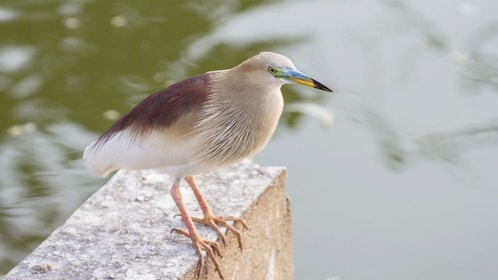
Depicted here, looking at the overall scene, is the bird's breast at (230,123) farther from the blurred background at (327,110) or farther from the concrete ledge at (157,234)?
the blurred background at (327,110)

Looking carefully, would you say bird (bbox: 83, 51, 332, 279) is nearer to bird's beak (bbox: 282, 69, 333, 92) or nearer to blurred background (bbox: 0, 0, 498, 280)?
bird's beak (bbox: 282, 69, 333, 92)

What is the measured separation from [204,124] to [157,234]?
50 cm

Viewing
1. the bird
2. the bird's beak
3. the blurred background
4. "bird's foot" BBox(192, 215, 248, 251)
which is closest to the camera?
the bird's beak

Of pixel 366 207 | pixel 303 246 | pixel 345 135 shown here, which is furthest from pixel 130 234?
pixel 345 135

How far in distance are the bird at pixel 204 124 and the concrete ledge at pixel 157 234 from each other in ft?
0.43

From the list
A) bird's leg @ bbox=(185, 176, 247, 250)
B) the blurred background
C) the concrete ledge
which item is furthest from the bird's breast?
the blurred background

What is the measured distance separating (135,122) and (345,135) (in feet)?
8.70

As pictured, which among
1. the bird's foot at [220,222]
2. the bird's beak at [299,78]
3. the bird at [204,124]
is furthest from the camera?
the bird's foot at [220,222]

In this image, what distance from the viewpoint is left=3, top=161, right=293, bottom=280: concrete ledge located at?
329cm

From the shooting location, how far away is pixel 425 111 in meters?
6.04

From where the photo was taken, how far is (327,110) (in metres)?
6.02

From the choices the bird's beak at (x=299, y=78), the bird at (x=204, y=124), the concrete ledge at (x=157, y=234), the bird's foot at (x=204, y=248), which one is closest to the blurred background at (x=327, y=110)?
the concrete ledge at (x=157, y=234)

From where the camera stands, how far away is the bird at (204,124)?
327 centimetres

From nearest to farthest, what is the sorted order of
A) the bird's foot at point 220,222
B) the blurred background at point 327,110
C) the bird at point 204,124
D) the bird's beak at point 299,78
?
the bird's beak at point 299,78 < the bird at point 204,124 < the bird's foot at point 220,222 < the blurred background at point 327,110
